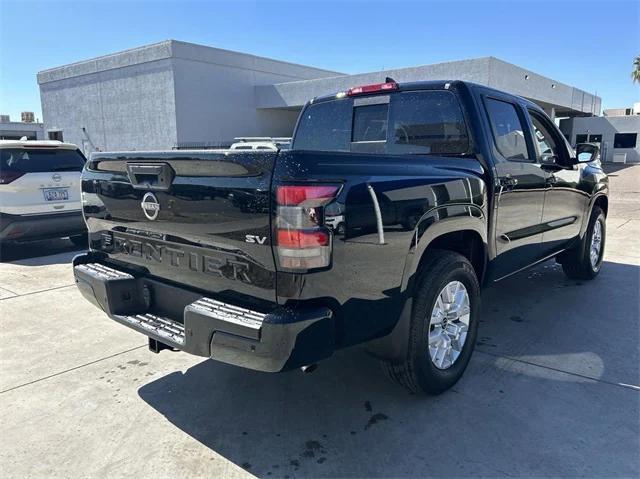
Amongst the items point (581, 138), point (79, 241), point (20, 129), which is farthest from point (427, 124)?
point (20, 129)

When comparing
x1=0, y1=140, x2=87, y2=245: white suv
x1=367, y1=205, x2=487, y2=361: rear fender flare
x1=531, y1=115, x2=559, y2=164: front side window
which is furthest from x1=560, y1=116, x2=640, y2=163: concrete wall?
x1=367, y1=205, x2=487, y2=361: rear fender flare

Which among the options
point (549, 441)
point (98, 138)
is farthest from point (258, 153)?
point (98, 138)

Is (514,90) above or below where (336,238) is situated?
above

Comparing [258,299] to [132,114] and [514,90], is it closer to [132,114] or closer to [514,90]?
[514,90]

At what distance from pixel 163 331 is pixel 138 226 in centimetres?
66

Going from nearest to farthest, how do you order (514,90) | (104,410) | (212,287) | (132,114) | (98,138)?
(212,287), (104,410), (514,90), (132,114), (98,138)

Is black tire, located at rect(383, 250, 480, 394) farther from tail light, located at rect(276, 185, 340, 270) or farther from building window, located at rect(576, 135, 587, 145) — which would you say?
building window, located at rect(576, 135, 587, 145)

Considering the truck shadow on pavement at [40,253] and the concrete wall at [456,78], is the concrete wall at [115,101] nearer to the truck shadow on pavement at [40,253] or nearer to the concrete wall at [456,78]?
the concrete wall at [456,78]

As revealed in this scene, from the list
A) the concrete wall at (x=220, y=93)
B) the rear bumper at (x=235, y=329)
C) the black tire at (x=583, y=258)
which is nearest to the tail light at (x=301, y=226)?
the rear bumper at (x=235, y=329)

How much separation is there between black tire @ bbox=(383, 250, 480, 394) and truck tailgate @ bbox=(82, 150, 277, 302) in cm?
102

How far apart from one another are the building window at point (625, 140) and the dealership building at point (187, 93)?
31.6 ft

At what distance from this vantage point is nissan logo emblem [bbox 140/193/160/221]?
9.05 ft

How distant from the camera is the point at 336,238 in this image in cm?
229

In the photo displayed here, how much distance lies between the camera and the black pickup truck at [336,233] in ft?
7.41
